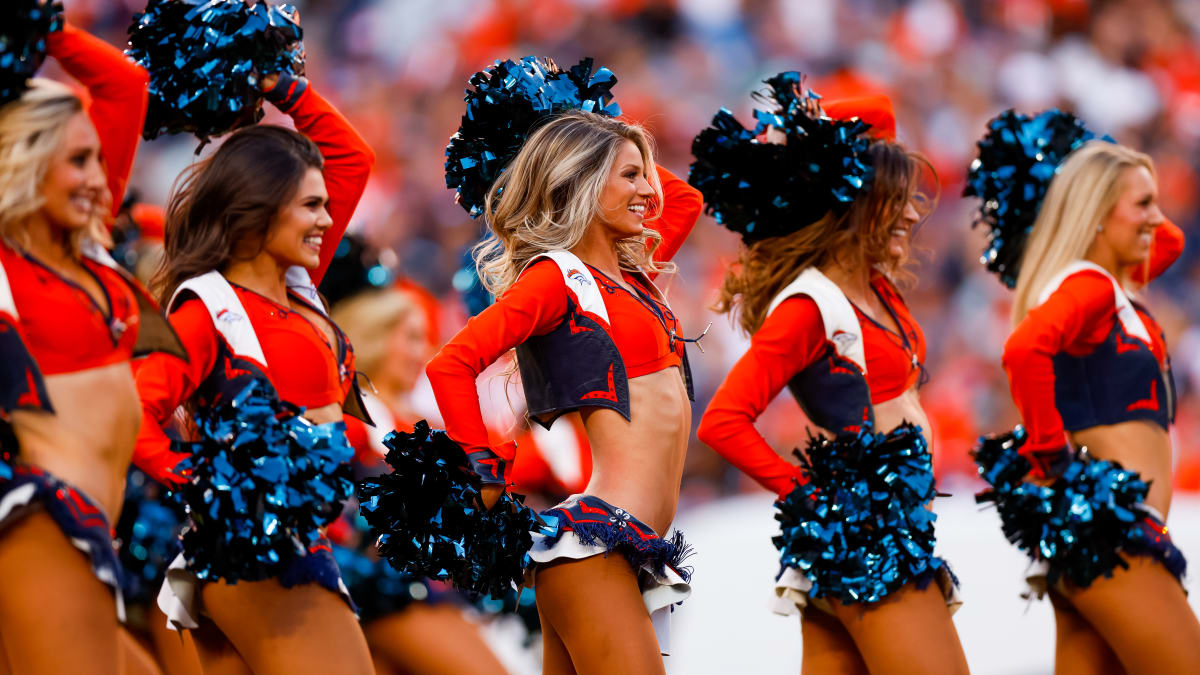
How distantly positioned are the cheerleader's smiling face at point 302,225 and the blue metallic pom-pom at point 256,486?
47 centimetres

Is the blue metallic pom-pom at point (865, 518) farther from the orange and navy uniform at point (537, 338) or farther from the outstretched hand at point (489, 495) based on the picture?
the outstretched hand at point (489, 495)

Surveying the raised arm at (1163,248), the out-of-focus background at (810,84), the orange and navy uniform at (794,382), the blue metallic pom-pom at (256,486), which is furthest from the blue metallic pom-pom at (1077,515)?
the out-of-focus background at (810,84)

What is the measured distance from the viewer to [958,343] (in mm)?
9383

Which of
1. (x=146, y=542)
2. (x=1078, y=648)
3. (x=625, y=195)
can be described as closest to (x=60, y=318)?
(x=625, y=195)

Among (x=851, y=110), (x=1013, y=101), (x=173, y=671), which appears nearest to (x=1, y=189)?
(x=173, y=671)

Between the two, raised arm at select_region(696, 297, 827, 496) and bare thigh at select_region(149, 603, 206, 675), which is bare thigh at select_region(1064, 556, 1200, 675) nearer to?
raised arm at select_region(696, 297, 827, 496)

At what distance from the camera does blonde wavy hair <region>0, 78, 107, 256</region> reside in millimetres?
2729

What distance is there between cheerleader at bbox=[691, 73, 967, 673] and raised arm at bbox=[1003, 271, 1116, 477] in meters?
0.30

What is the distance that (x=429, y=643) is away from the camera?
460 centimetres

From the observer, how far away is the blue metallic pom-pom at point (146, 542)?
177 inches

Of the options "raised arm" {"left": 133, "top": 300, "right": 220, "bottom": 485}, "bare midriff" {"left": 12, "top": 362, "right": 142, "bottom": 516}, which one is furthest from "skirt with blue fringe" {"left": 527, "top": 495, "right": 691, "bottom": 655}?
"bare midriff" {"left": 12, "top": 362, "right": 142, "bottom": 516}

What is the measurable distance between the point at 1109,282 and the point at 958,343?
494cm

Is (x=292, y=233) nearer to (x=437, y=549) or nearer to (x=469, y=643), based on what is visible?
(x=437, y=549)

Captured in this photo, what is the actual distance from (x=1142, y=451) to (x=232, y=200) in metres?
2.72
